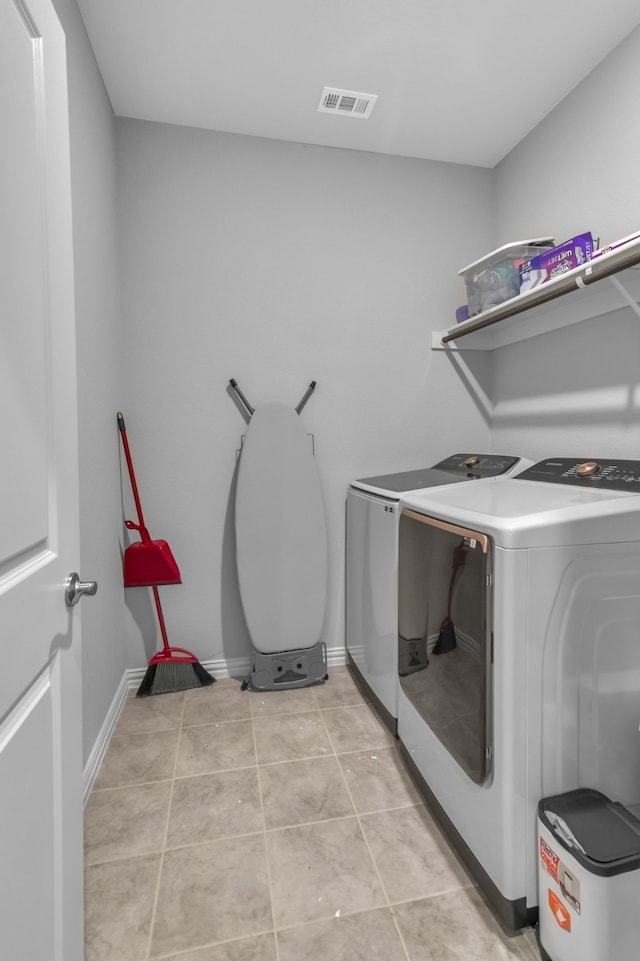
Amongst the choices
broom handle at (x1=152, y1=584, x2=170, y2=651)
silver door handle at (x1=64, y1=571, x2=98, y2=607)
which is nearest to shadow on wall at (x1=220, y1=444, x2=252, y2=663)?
broom handle at (x1=152, y1=584, x2=170, y2=651)

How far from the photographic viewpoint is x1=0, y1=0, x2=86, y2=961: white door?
677mm

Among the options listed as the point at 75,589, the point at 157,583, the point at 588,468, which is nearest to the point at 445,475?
the point at 588,468

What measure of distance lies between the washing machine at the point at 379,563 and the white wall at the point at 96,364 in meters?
1.05

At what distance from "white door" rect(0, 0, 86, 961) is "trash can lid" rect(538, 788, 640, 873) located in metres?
0.95

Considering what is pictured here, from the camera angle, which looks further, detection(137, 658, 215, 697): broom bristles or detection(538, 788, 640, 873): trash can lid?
detection(137, 658, 215, 697): broom bristles

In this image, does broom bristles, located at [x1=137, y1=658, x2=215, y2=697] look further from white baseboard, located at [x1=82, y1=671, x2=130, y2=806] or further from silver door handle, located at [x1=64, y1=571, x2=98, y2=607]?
silver door handle, located at [x1=64, y1=571, x2=98, y2=607]

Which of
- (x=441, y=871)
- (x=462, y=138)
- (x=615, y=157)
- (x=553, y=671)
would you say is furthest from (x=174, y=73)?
(x=441, y=871)

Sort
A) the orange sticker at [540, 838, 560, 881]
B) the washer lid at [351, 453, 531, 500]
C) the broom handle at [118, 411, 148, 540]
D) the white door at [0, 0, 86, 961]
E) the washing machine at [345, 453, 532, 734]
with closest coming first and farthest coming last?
the white door at [0, 0, 86, 961] < the orange sticker at [540, 838, 560, 881] < the washing machine at [345, 453, 532, 734] < the washer lid at [351, 453, 531, 500] < the broom handle at [118, 411, 148, 540]

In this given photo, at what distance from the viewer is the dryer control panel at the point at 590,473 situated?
4.63ft

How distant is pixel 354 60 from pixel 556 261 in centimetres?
107

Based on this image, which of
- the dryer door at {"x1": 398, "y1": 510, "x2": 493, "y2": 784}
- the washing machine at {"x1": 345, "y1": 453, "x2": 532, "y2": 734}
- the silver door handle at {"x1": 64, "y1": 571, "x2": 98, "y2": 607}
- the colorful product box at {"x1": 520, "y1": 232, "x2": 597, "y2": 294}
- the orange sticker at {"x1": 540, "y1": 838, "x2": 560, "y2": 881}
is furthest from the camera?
the washing machine at {"x1": 345, "y1": 453, "x2": 532, "y2": 734}

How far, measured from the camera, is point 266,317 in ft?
7.65

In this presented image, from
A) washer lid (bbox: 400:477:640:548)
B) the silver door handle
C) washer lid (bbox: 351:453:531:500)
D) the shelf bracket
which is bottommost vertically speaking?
the silver door handle

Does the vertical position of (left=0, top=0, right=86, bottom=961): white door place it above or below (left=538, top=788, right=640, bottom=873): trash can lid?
above
